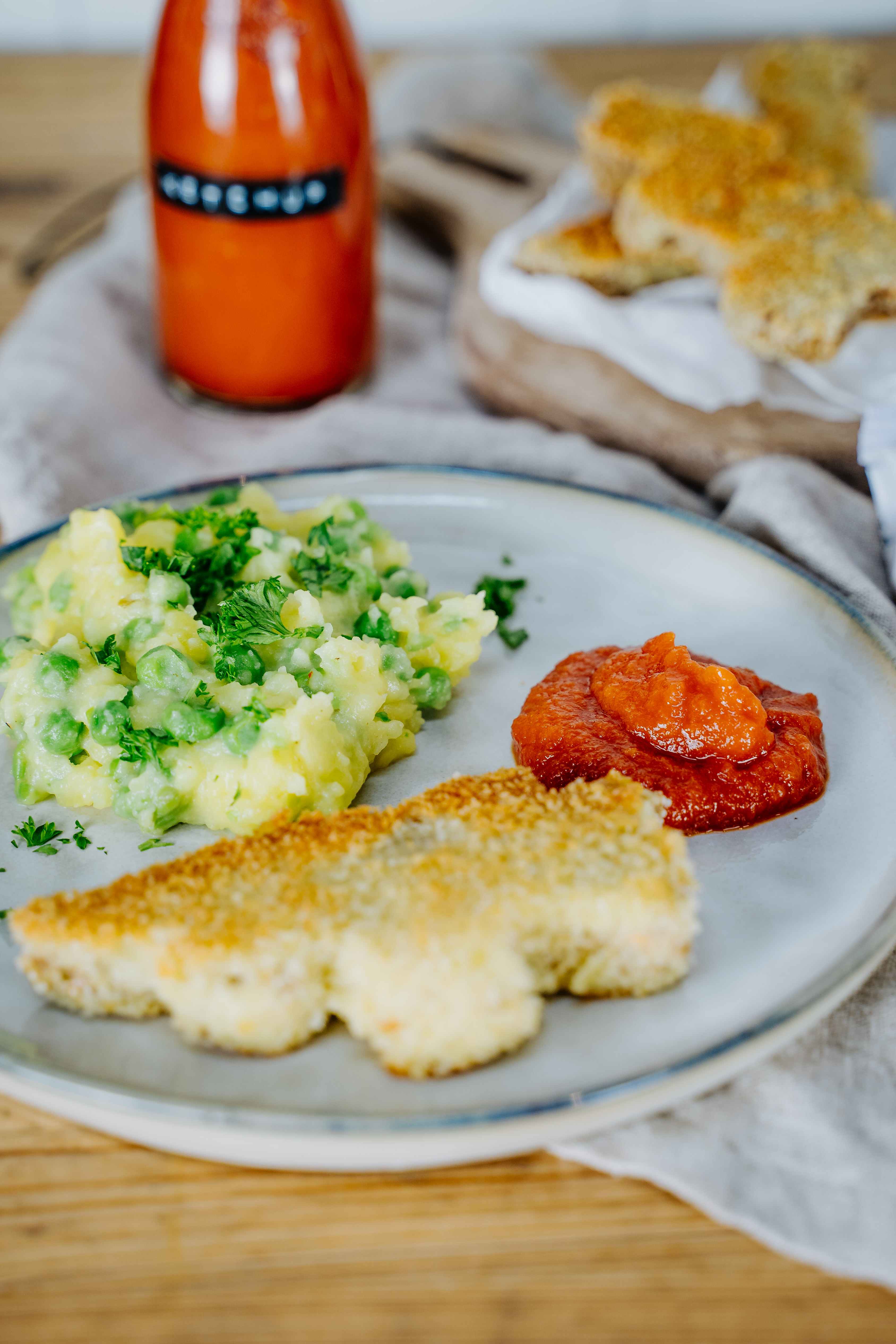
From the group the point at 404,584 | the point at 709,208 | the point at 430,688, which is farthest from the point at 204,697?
the point at 709,208

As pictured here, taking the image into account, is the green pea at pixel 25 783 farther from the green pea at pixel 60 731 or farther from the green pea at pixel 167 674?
the green pea at pixel 167 674

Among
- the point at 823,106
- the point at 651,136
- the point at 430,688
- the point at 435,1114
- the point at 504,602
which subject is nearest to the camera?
the point at 435,1114

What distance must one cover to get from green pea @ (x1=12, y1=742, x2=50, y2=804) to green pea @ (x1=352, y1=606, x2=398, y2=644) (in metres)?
0.67

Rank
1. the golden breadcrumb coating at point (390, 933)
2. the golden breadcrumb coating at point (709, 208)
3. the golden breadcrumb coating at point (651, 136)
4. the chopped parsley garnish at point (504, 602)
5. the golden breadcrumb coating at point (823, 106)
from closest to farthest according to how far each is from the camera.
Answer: the golden breadcrumb coating at point (390, 933)
the chopped parsley garnish at point (504, 602)
the golden breadcrumb coating at point (709, 208)
the golden breadcrumb coating at point (651, 136)
the golden breadcrumb coating at point (823, 106)

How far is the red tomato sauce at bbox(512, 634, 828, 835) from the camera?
7.43 feet

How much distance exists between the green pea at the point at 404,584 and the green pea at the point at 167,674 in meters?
0.58

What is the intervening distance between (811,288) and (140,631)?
217 cm

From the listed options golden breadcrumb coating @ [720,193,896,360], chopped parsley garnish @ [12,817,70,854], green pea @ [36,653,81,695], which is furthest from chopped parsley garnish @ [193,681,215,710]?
golden breadcrumb coating @ [720,193,896,360]

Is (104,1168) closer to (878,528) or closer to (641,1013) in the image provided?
(641,1013)

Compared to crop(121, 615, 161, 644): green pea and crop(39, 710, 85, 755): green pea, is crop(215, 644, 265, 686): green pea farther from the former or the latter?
crop(39, 710, 85, 755): green pea

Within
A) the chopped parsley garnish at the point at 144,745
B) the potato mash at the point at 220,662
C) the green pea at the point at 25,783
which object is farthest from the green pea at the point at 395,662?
the green pea at the point at 25,783

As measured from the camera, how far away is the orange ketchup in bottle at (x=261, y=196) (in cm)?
326

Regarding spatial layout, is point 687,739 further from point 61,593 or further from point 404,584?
point 61,593

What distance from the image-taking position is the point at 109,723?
2191mm
